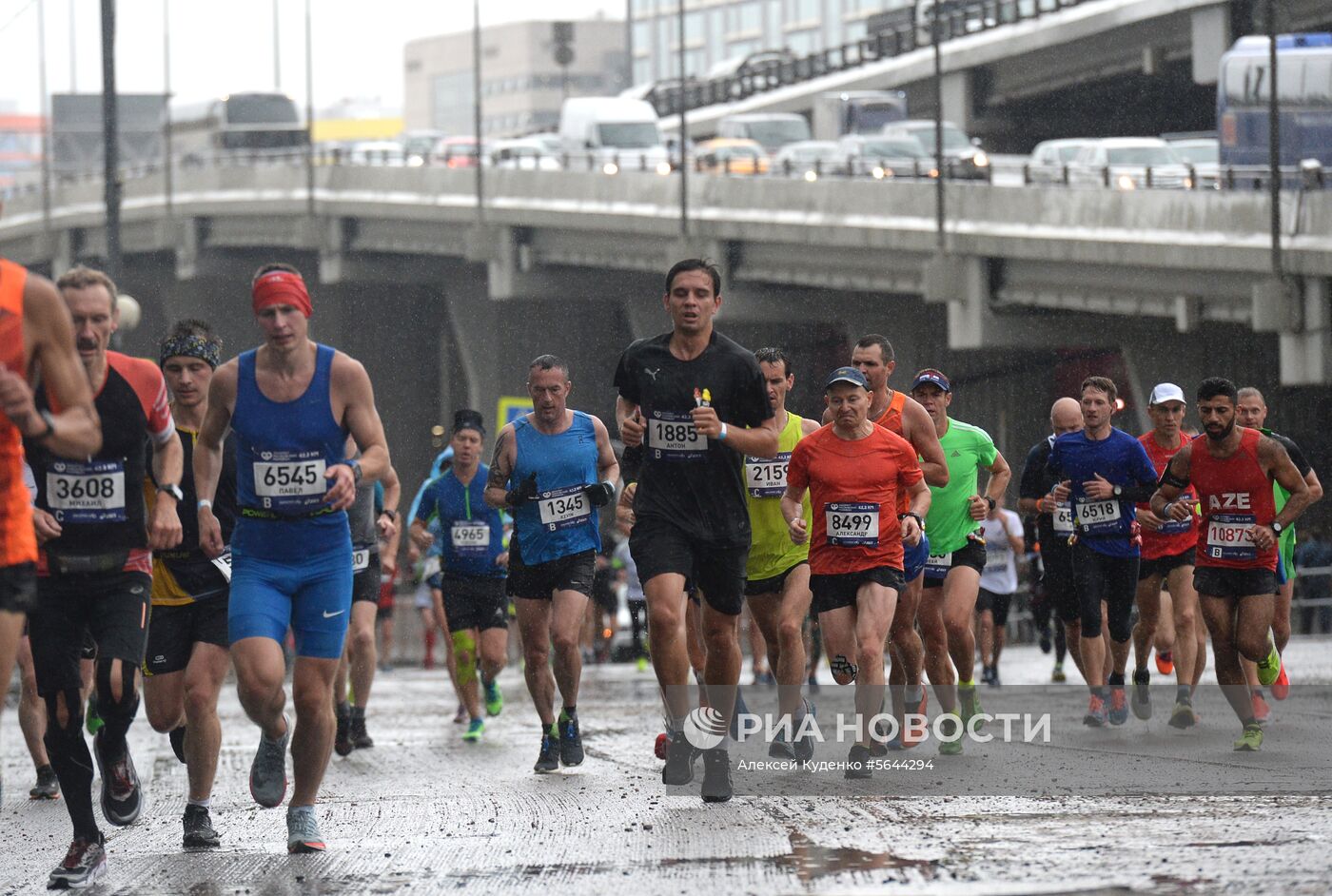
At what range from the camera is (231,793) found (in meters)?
10.9

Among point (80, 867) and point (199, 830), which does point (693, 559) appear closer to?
point (199, 830)

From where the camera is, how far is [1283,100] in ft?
115

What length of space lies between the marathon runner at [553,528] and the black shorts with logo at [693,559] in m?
1.91

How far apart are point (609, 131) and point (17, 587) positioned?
49.8 metres

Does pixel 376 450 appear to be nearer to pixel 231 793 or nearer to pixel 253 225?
pixel 231 793

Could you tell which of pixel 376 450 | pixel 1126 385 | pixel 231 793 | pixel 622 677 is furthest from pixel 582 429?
pixel 1126 385

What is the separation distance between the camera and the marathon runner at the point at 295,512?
26.5 feet

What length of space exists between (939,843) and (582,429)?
4457 mm

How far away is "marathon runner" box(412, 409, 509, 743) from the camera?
547 inches

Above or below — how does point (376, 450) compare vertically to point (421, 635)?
above

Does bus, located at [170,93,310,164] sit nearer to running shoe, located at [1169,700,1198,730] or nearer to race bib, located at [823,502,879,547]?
running shoe, located at [1169,700,1198,730]

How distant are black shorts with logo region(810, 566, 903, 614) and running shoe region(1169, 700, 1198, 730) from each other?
328cm

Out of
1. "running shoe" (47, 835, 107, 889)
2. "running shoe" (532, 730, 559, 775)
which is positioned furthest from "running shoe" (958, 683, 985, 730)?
"running shoe" (47, 835, 107, 889)

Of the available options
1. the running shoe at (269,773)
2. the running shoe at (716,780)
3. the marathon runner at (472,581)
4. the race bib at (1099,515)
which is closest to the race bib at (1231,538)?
the race bib at (1099,515)
